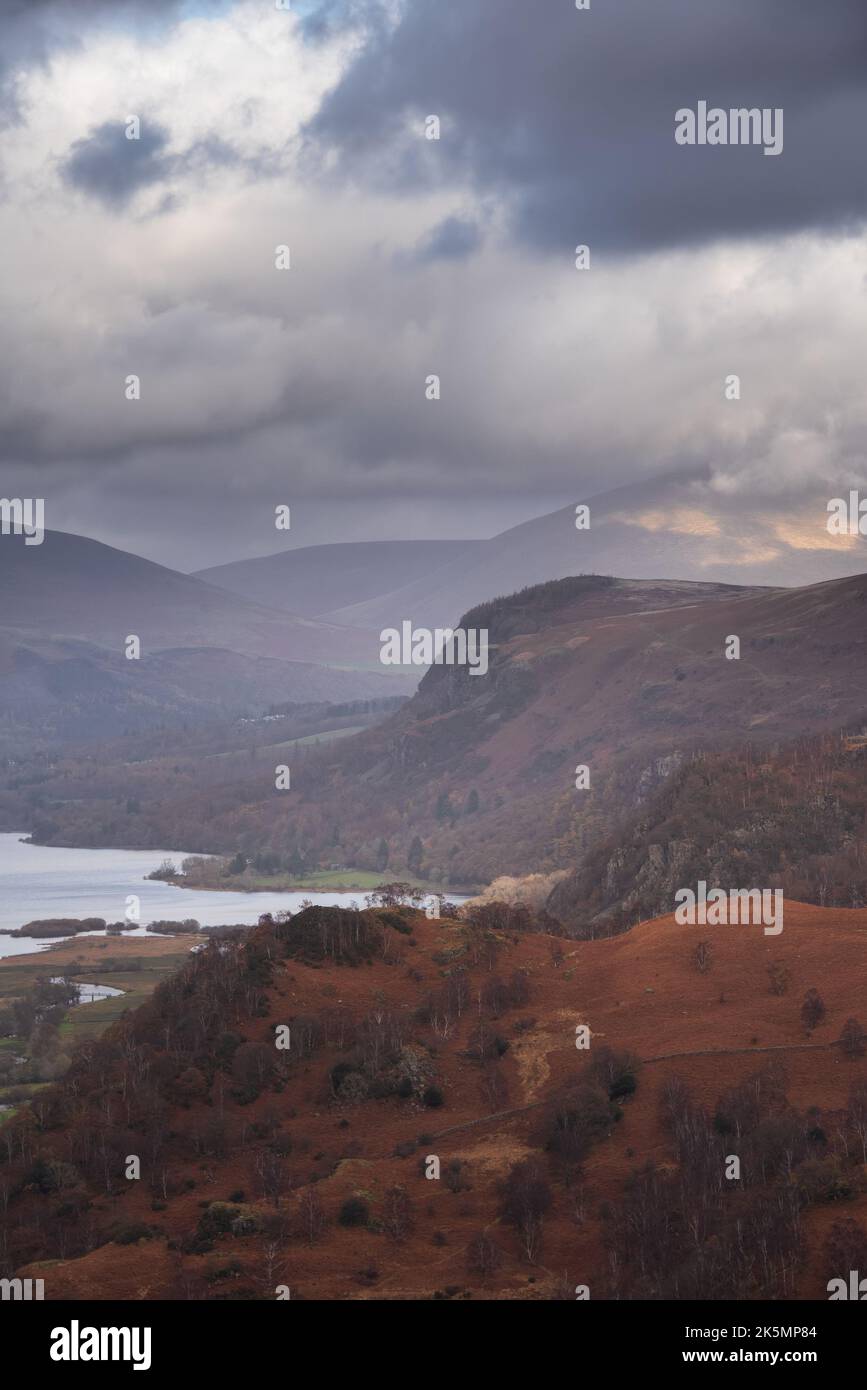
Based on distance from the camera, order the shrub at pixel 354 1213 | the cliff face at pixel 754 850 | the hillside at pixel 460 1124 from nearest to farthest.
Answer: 1. the hillside at pixel 460 1124
2. the shrub at pixel 354 1213
3. the cliff face at pixel 754 850

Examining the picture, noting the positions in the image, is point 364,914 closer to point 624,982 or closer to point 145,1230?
point 624,982

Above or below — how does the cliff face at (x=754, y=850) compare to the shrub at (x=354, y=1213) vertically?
above

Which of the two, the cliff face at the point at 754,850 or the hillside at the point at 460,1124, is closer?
the hillside at the point at 460,1124

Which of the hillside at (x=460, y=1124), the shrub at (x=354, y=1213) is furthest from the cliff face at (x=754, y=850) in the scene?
the shrub at (x=354, y=1213)

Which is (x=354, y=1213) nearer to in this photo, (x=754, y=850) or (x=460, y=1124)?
(x=460, y=1124)

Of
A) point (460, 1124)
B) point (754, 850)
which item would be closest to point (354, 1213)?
point (460, 1124)

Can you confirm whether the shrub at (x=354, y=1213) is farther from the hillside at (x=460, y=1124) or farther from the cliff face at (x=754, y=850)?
the cliff face at (x=754, y=850)

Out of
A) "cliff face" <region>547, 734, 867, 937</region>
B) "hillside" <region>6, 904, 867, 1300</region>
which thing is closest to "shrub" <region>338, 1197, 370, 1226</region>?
"hillside" <region>6, 904, 867, 1300</region>
